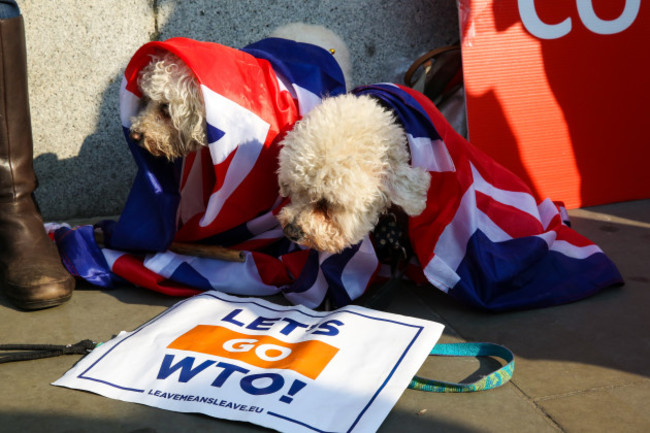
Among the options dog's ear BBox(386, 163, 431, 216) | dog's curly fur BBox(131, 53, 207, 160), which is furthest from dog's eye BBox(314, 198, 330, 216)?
dog's curly fur BBox(131, 53, 207, 160)

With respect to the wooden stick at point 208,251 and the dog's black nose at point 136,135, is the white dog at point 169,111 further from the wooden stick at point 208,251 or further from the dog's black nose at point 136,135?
the wooden stick at point 208,251

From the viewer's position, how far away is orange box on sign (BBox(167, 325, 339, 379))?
1.67 metres

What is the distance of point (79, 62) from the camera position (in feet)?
9.68

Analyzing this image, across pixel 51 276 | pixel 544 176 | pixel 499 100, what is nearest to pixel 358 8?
pixel 499 100

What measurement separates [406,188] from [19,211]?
4.53 ft

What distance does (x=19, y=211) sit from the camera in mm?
2299

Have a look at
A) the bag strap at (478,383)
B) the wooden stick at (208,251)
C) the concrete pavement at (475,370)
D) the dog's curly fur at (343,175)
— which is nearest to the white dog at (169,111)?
the wooden stick at (208,251)

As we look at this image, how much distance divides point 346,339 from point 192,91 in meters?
1.01

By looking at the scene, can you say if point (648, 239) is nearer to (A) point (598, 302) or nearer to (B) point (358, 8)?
(A) point (598, 302)

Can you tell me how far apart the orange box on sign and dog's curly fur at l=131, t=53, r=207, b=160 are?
711 mm

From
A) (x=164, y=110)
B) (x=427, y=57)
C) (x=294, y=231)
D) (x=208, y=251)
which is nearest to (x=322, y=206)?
(x=294, y=231)

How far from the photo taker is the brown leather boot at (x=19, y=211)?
2.14 metres

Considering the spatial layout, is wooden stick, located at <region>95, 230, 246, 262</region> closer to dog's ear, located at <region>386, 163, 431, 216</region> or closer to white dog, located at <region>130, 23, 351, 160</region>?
white dog, located at <region>130, 23, 351, 160</region>

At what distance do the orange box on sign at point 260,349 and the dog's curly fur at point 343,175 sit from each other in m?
0.33
